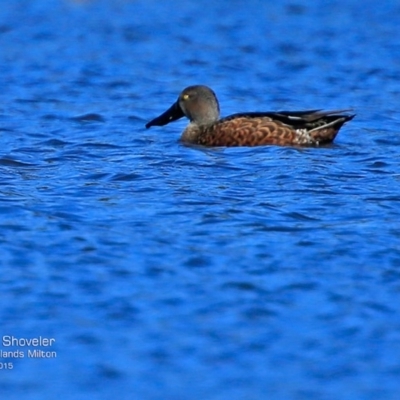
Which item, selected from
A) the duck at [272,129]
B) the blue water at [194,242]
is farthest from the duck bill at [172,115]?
the duck at [272,129]

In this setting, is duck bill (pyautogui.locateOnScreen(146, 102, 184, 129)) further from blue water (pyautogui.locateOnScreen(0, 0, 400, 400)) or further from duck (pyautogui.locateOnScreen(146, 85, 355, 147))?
duck (pyautogui.locateOnScreen(146, 85, 355, 147))

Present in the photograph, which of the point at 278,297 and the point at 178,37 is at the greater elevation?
the point at 178,37

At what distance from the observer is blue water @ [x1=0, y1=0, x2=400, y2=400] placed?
5941mm

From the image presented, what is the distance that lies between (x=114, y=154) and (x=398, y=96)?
4.57m

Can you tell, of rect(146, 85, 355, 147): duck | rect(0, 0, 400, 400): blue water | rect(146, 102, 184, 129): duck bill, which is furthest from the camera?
rect(146, 102, 184, 129): duck bill

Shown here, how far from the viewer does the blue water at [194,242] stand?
5.94 meters

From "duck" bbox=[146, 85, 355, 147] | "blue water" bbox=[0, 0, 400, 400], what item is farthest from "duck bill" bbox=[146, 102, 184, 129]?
"duck" bbox=[146, 85, 355, 147]

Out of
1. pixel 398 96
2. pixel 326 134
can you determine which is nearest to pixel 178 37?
pixel 398 96

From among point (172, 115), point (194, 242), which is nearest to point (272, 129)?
point (172, 115)

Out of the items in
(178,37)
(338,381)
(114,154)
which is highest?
(178,37)

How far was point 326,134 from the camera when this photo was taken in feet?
38.1

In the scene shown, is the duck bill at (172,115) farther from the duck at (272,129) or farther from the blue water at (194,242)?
the duck at (272,129)

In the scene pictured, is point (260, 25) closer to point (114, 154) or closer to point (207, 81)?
point (207, 81)

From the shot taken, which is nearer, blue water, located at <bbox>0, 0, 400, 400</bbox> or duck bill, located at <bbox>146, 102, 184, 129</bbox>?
blue water, located at <bbox>0, 0, 400, 400</bbox>
